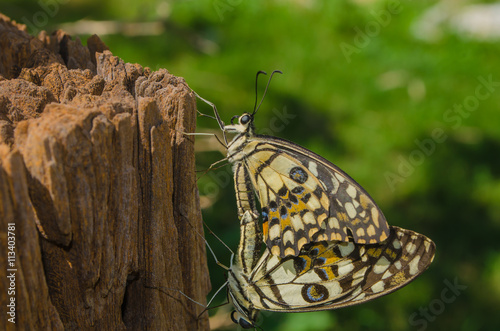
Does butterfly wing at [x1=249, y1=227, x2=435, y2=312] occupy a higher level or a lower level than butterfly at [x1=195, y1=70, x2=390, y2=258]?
lower

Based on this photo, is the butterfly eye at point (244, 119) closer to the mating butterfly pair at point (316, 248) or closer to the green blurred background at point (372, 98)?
the mating butterfly pair at point (316, 248)

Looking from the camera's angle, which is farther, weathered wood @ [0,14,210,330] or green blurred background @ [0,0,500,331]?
green blurred background @ [0,0,500,331]

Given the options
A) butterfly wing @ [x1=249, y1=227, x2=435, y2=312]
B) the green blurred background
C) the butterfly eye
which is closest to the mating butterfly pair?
butterfly wing @ [x1=249, y1=227, x2=435, y2=312]

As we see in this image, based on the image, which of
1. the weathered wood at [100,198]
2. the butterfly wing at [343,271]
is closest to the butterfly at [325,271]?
the butterfly wing at [343,271]

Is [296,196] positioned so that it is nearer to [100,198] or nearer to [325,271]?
[325,271]

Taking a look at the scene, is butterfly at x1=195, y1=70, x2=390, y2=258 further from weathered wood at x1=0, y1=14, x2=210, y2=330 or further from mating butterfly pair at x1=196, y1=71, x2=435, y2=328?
weathered wood at x1=0, y1=14, x2=210, y2=330

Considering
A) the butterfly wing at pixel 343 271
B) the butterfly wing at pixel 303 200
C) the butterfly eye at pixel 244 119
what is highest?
the butterfly eye at pixel 244 119

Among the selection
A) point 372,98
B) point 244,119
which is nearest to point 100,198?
point 244,119
